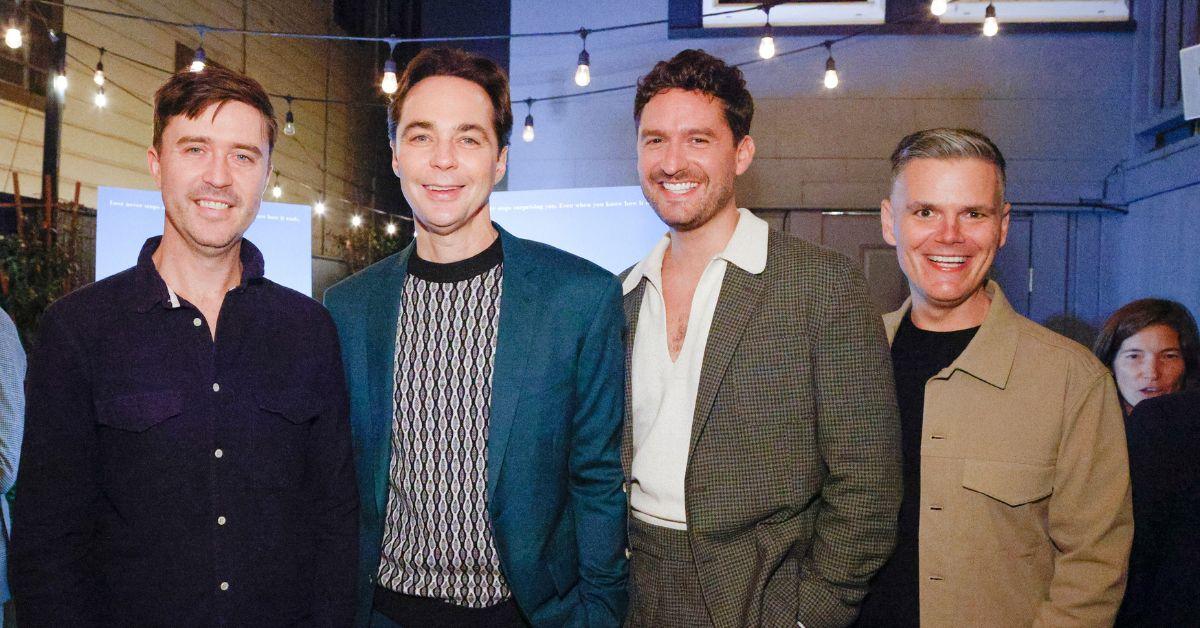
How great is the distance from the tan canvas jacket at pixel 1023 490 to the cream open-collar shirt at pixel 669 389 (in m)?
0.56

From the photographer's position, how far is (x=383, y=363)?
68.2 inches

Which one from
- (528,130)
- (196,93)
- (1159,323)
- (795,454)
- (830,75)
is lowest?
(795,454)

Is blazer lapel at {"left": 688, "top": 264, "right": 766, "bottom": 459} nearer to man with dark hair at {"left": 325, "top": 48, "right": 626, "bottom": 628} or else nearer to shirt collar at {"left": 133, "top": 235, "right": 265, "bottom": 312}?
man with dark hair at {"left": 325, "top": 48, "right": 626, "bottom": 628}

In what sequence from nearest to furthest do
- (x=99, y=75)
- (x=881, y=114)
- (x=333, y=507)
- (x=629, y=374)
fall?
(x=333, y=507), (x=629, y=374), (x=99, y=75), (x=881, y=114)

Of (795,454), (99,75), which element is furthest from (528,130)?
(795,454)

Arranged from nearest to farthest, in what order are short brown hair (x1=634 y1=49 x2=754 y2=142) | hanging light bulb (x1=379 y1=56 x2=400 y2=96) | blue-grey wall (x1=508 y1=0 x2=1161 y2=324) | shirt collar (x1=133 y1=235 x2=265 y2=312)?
shirt collar (x1=133 y1=235 x2=265 y2=312)
short brown hair (x1=634 y1=49 x2=754 y2=142)
hanging light bulb (x1=379 y1=56 x2=400 y2=96)
blue-grey wall (x1=508 y1=0 x2=1161 y2=324)

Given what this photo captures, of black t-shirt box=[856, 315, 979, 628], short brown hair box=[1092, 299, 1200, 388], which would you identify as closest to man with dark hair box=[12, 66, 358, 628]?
black t-shirt box=[856, 315, 979, 628]

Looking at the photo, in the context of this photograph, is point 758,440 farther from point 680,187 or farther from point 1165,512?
point 1165,512

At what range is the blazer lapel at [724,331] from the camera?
180 centimetres

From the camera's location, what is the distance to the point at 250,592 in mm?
1543

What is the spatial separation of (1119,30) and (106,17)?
24.4ft

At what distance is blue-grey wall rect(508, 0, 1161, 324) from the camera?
18.0 feet

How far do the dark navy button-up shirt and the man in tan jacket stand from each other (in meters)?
1.31

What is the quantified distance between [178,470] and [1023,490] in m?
1.81
